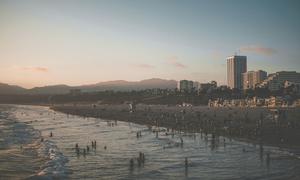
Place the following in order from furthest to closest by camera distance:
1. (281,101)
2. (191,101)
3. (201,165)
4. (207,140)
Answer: (191,101)
(281,101)
(207,140)
(201,165)

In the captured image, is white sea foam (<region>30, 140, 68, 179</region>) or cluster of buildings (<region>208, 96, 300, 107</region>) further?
cluster of buildings (<region>208, 96, 300, 107</region>)

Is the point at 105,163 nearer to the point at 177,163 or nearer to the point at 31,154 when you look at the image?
the point at 177,163

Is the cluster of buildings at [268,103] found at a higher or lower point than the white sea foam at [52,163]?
higher

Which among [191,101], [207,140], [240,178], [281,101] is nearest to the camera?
[240,178]

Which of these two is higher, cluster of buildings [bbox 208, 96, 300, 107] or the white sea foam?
cluster of buildings [bbox 208, 96, 300, 107]

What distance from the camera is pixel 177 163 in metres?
25.1

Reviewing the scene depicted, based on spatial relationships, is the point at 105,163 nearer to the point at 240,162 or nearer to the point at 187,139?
the point at 240,162

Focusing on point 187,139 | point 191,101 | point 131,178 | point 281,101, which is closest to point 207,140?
point 187,139

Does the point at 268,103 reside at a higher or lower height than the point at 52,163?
higher

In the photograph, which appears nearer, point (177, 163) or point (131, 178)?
point (131, 178)

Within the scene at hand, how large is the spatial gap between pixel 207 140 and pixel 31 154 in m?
16.2

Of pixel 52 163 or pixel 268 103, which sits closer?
pixel 52 163

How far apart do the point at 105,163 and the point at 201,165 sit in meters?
6.66

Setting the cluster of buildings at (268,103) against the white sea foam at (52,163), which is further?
the cluster of buildings at (268,103)
